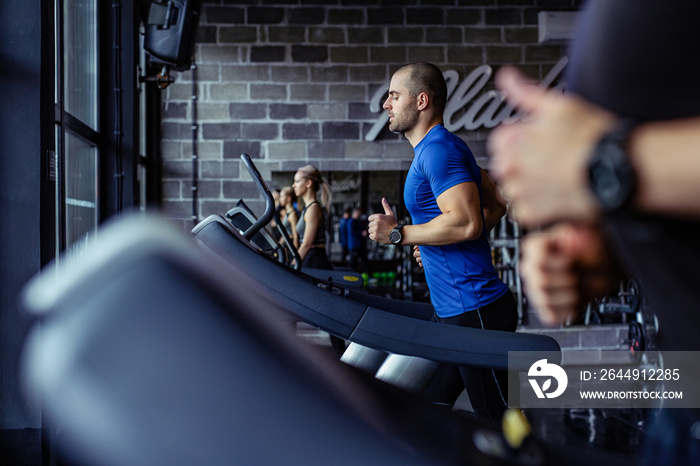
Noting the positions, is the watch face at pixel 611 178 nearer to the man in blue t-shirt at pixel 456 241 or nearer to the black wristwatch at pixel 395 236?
the man in blue t-shirt at pixel 456 241

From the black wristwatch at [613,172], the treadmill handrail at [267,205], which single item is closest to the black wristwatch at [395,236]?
the treadmill handrail at [267,205]

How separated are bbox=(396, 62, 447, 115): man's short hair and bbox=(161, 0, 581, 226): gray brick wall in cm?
372

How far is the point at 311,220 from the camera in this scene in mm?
4871

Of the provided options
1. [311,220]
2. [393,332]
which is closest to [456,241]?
[393,332]

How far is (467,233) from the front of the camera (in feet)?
6.70

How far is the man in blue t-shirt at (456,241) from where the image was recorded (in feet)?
6.51

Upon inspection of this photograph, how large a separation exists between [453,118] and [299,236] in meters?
1.92

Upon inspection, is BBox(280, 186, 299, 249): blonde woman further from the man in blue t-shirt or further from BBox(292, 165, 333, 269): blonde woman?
the man in blue t-shirt

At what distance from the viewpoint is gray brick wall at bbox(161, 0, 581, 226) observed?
599 centimetres

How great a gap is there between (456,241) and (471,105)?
4298 millimetres

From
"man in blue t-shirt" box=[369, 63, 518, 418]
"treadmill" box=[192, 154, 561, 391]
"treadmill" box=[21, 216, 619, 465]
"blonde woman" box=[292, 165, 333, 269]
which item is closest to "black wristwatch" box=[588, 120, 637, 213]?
"treadmill" box=[21, 216, 619, 465]

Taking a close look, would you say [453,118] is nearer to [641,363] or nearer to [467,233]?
[641,363]

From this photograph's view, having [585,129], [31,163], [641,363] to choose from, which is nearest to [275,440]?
[585,129]

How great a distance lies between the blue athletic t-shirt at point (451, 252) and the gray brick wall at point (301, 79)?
12.9 feet
